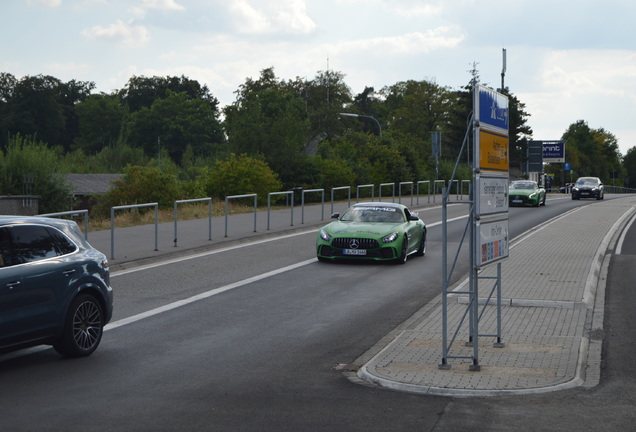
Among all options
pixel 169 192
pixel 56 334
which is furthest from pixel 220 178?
pixel 56 334

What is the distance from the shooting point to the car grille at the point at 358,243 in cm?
1817

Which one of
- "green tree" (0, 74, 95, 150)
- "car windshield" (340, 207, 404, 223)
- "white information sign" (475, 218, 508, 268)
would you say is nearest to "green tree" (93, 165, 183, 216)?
"car windshield" (340, 207, 404, 223)

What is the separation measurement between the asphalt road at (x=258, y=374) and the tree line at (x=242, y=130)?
73.2 feet

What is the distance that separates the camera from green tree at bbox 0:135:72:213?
33750mm

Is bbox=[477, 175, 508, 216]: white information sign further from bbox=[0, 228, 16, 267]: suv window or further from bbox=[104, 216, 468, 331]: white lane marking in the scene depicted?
bbox=[104, 216, 468, 331]: white lane marking

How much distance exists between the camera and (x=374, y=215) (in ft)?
64.4

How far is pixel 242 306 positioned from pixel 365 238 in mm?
5761

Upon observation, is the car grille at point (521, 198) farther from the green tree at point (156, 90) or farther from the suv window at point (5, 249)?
the green tree at point (156, 90)

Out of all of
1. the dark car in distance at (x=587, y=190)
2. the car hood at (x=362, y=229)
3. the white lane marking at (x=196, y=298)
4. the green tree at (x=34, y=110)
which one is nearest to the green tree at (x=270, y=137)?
the dark car in distance at (x=587, y=190)

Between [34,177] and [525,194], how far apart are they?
24.1 metres

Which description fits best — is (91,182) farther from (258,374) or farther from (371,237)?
(258,374)

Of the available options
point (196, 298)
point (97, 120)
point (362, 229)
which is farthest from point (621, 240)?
point (97, 120)

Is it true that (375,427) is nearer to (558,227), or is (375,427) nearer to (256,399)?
(256,399)

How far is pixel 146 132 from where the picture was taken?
355 ft
